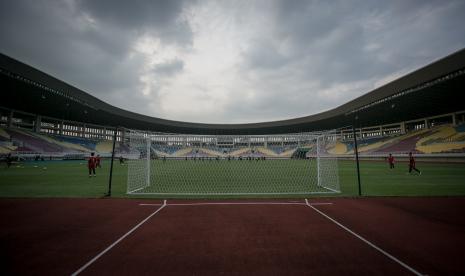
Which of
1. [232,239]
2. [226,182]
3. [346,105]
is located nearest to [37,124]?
[226,182]

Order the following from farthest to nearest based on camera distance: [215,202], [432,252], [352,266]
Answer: [215,202] → [432,252] → [352,266]

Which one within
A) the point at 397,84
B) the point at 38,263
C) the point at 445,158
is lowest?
the point at 38,263

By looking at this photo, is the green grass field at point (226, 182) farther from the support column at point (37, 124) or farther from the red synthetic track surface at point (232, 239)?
the support column at point (37, 124)

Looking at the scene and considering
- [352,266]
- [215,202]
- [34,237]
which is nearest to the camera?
[352,266]

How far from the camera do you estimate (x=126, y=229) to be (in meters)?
4.93

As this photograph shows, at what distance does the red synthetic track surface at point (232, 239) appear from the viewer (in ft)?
10.9

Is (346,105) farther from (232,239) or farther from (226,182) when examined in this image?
(232,239)

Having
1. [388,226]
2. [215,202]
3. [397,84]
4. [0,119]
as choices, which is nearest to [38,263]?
[215,202]

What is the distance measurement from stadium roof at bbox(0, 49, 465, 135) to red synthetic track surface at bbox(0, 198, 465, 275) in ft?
94.9

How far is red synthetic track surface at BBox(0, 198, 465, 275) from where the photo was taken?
3.32m

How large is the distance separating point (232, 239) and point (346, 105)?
161 ft

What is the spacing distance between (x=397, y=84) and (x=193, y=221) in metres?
38.8

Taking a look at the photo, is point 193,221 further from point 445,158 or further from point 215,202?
point 445,158

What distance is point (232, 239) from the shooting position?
14.3ft
